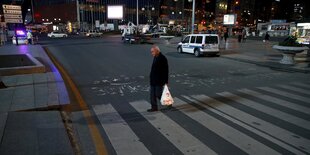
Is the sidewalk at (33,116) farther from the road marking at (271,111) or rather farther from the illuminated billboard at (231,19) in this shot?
the illuminated billboard at (231,19)

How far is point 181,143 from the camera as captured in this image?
5.06 metres

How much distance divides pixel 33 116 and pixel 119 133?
240 cm

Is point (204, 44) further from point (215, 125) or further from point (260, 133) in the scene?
point (260, 133)

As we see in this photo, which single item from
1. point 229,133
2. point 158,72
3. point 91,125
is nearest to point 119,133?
point 91,125

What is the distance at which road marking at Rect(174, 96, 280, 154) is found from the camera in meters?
4.83

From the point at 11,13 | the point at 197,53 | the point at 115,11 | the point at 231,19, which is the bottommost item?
the point at 197,53

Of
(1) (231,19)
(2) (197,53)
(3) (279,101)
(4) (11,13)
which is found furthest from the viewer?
(1) (231,19)

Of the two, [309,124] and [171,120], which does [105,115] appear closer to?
[171,120]

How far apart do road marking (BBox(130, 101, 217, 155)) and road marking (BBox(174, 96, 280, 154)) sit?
643 mm

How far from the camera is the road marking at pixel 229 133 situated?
4.83m

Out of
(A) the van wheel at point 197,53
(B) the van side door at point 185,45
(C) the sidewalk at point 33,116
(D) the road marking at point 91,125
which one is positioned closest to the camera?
(C) the sidewalk at point 33,116

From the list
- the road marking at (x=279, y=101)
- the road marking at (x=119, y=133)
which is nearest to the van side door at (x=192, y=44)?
the road marking at (x=279, y=101)

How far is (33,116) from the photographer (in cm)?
633

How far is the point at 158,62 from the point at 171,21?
113 meters
